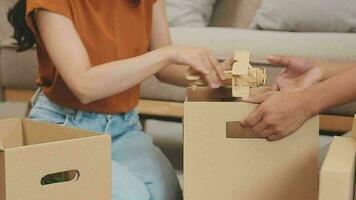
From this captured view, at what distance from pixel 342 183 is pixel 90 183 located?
0.39 meters

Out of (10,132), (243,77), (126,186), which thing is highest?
(243,77)

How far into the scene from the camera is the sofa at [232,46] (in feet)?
5.66

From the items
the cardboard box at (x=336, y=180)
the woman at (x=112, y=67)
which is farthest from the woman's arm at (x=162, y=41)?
the cardboard box at (x=336, y=180)

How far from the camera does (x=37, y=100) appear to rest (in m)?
1.30

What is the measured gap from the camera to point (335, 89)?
1063 millimetres

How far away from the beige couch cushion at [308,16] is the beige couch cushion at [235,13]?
0.50 ft

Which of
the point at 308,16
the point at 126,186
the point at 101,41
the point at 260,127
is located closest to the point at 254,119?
the point at 260,127

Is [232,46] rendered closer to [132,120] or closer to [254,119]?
[132,120]

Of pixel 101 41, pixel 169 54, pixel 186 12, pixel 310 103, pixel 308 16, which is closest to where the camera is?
pixel 310 103

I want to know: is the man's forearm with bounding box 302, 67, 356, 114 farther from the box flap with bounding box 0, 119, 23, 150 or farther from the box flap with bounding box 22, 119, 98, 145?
the box flap with bounding box 0, 119, 23, 150

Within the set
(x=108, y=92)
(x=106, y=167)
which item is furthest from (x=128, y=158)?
(x=106, y=167)

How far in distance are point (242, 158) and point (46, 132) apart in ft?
1.15

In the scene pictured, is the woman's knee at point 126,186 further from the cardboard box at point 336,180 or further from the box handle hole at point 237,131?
the cardboard box at point 336,180

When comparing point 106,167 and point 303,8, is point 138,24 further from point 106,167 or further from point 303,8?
point 303,8
